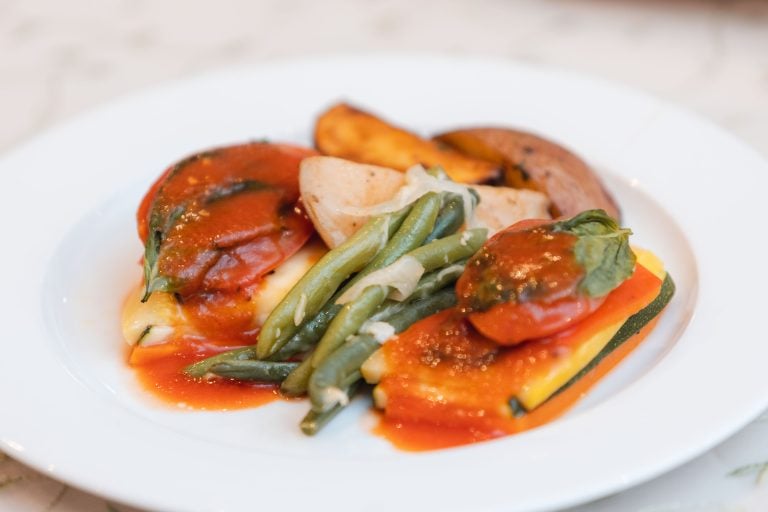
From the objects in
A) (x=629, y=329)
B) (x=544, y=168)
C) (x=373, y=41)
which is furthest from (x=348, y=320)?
(x=373, y=41)

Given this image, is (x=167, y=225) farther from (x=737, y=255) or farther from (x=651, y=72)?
(x=651, y=72)

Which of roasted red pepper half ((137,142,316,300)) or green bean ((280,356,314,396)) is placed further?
roasted red pepper half ((137,142,316,300))

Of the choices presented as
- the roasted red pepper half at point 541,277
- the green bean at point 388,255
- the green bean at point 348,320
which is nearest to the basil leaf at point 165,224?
the green bean at point 388,255

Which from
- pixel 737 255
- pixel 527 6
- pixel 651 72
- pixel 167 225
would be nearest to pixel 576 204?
pixel 737 255

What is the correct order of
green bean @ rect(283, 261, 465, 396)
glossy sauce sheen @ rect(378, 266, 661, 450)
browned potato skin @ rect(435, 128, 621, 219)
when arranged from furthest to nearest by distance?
browned potato skin @ rect(435, 128, 621, 219) < green bean @ rect(283, 261, 465, 396) < glossy sauce sheen @ rect(378, 266, 661, 450)

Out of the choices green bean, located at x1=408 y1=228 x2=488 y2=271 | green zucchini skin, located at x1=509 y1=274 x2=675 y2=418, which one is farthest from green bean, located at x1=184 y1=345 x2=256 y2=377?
green zucchini skin, located at x1=509 y1=274 x2=675 y2=418

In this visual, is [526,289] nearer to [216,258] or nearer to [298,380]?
[298,380]

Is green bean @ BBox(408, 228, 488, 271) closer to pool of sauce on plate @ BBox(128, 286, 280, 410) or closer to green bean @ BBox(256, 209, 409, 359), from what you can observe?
green bean @ BBox(256, 209, 409, 359)
